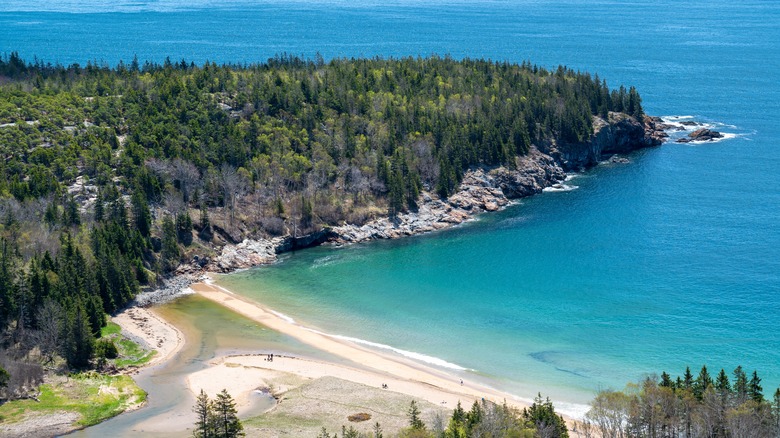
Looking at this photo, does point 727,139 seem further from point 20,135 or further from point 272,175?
point 20,135

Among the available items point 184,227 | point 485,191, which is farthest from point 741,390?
point 485,191

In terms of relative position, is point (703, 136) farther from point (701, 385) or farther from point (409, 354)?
point (701, 385)

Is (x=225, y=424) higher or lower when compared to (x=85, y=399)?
lower

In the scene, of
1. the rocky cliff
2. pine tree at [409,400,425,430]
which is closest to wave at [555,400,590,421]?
pine tree at [409,400,425,430]

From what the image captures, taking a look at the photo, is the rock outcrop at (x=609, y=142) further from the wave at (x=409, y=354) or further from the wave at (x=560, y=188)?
the wave at (x=409, y=354)

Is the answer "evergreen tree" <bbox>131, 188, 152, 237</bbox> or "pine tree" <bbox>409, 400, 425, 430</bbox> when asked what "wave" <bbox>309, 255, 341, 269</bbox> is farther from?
"pine tree" <bbox>409, 400, 425, 430</bbox>

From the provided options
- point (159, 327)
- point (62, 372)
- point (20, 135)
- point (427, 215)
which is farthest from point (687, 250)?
point (20, 135)

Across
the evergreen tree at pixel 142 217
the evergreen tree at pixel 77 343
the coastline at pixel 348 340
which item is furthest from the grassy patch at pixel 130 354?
the evergreen tree at pixel 142 217
